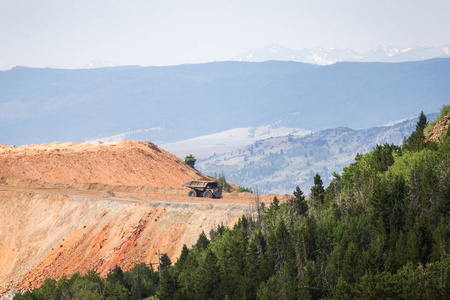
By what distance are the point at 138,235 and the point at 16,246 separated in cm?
2466

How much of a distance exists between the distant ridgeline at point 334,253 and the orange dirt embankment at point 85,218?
828cm

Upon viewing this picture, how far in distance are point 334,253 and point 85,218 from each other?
56228 millimetres

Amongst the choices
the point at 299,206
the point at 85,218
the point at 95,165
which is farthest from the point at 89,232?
the point at 95,165

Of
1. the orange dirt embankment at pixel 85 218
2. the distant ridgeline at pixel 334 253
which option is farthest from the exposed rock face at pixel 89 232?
the distant ridgeline at pixel 334 253

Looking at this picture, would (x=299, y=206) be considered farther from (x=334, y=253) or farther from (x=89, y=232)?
(x=89, y=232)

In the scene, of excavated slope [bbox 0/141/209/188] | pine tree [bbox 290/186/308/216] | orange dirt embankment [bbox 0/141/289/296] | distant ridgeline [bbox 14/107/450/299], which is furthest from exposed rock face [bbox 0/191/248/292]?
excavated slope [bbox 0/141/209/188]

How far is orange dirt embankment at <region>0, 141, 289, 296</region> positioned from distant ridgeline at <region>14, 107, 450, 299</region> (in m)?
8.28

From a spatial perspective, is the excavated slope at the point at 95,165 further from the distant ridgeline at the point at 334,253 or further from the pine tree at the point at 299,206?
the distant ridgeline at the point at 334,253

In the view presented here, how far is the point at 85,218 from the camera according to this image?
108062mm

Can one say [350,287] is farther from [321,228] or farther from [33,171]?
[33,171]

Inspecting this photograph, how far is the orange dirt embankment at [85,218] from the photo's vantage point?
316 feet

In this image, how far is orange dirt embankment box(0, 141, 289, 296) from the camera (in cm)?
9619

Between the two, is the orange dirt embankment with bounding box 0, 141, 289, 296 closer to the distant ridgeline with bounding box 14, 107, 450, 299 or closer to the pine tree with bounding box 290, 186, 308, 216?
the distant ridgeline with bounding box 14, 107, 450, 299

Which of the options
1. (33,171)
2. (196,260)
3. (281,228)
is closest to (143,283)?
(196,260)
